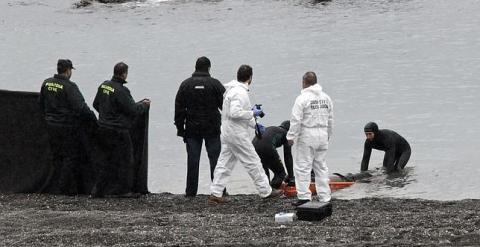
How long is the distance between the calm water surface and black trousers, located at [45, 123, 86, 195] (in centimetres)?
413

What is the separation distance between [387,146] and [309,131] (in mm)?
6212

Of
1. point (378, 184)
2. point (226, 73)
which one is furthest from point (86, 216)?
point (226, 73)

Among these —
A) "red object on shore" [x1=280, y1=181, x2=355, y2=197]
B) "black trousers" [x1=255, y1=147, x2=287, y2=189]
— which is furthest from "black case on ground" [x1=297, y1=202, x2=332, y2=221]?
"black trousers" [x1=255, y1=147, x2=287, y2=189]

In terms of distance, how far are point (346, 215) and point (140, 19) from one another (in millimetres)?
49020

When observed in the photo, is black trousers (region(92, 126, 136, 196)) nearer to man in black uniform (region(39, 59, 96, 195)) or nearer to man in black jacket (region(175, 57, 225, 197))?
man in black uniform (region(39, 59, 96, 195))

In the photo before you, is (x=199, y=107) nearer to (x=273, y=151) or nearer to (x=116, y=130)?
(x=116, y=130)

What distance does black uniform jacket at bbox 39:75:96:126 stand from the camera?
1277 centimetres

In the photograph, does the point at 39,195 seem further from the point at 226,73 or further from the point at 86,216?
the point at 226,73

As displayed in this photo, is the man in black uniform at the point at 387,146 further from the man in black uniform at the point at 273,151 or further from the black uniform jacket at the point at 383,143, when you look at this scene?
the man in black uniform at the point at 273,151

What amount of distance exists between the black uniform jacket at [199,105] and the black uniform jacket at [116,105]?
0.63 m

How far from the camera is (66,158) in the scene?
13.2 metres

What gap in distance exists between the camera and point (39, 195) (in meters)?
13.5

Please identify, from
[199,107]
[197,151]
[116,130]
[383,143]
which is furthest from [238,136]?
[383,143]

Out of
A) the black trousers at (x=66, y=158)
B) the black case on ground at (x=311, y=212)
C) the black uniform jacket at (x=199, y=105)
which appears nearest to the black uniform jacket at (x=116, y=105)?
the black trousers at (x=66, y=158)
